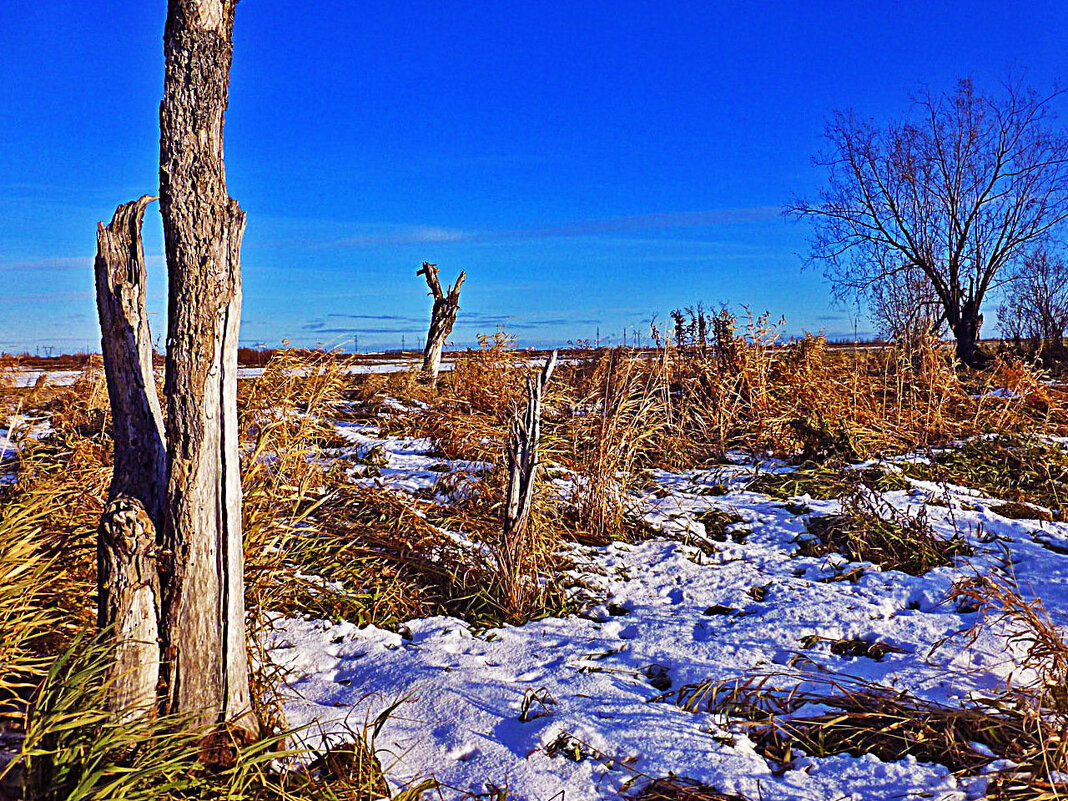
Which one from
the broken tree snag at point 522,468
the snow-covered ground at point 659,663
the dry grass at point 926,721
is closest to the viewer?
the dry grass at point 926,721

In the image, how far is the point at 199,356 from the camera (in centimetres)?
265

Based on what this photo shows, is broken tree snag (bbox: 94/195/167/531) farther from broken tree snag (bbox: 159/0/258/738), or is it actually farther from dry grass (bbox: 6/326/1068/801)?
dry grass (bbox: 6/326/1068/801)

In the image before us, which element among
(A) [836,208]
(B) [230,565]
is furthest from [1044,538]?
(A) [836,208]

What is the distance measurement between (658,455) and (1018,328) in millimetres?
20290

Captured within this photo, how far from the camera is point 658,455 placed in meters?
7.51

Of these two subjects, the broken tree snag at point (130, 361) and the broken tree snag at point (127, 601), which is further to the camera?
the broken tree snag at point (130, 361)

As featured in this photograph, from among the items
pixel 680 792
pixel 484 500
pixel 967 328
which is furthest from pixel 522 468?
pixel 967 328

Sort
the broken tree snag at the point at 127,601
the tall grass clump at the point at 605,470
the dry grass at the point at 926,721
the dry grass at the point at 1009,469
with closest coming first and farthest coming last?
the broken tree snag at the point at 127,601 → the dry grass at the point at 926,721 → the tall grass clump at the point at 605,470 → the dry grass at the point at 1009,469

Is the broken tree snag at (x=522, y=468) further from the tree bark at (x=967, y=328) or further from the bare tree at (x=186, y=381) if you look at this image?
the tree bark at (x=967, y=328)

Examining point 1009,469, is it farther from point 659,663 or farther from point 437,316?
point 437,316

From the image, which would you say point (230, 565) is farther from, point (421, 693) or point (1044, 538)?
point (1044, 538)

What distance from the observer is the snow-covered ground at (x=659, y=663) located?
2.78 meters

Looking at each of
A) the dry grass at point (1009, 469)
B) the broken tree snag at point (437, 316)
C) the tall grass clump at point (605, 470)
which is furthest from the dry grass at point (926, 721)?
the broken tree snag at point (437, 316)

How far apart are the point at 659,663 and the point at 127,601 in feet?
8.10
